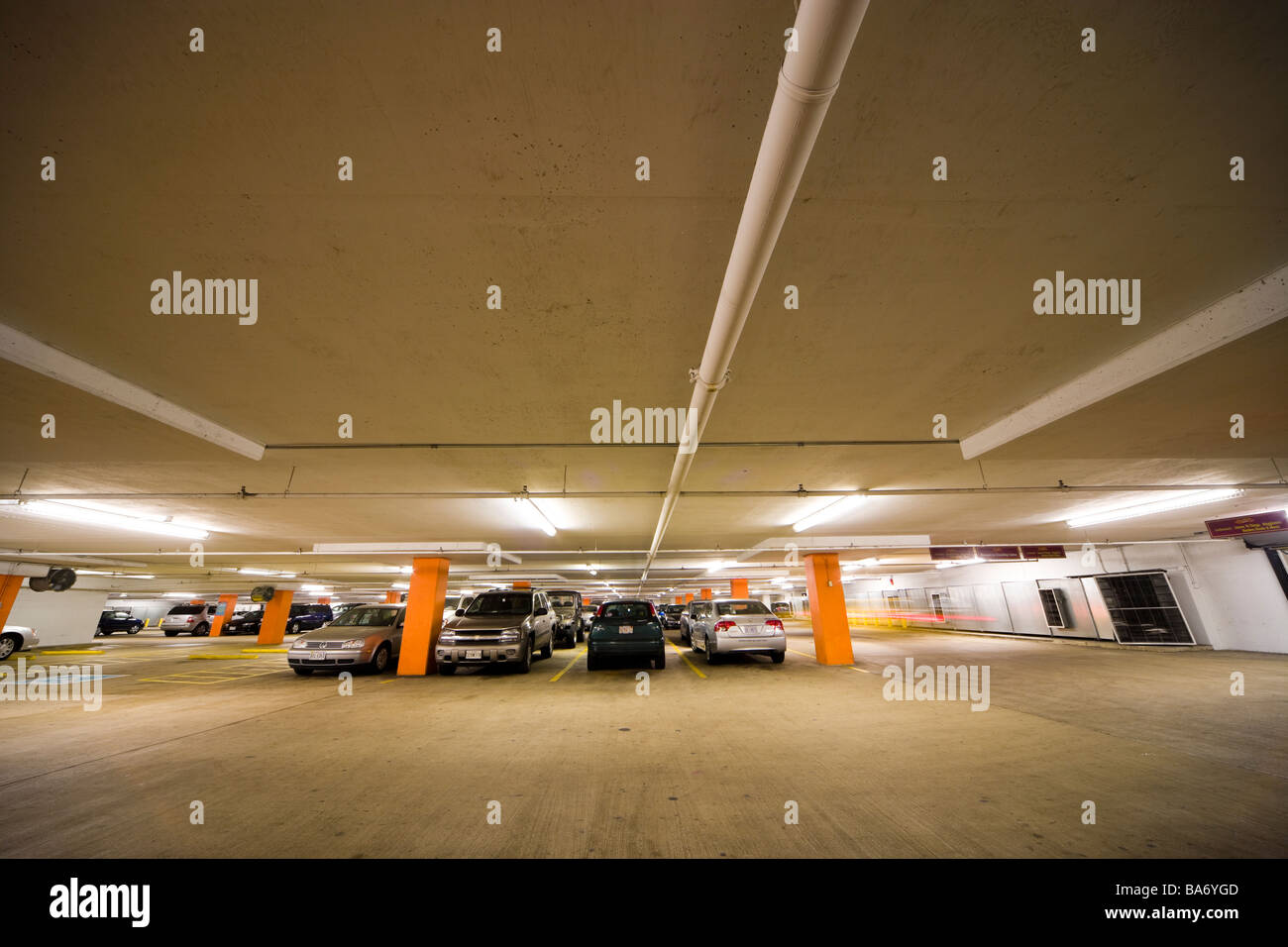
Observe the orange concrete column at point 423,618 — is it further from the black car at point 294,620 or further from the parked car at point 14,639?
the black car at point 294,620

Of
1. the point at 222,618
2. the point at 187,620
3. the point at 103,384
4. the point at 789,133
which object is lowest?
the point at 222,618

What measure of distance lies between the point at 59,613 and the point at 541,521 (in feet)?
86.8

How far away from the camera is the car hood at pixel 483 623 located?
9039 mm

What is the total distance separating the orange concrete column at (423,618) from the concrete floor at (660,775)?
3476mm

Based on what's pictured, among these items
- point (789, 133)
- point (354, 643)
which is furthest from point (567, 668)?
point (789, 133)

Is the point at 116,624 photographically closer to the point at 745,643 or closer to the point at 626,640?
the point at 626,640

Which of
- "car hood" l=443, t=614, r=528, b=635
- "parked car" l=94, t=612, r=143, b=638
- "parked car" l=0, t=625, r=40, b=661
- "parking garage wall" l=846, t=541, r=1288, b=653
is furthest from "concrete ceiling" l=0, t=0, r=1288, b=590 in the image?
"parked car" l=94, t=612, r=143, b=638

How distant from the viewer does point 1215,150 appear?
2080 millimetres

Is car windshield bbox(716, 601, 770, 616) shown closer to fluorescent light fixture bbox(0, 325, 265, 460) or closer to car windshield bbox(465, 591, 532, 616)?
car windshield bbox(465, 591, 532, 616)

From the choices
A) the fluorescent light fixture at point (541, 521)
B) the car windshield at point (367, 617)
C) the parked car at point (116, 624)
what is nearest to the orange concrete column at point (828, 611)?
the fluorescent light fixture at point (541, 521)

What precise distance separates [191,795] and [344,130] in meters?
4.34

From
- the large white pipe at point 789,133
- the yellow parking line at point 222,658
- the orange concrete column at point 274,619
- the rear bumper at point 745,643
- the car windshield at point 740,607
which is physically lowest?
the orange concrete column at point 274,619

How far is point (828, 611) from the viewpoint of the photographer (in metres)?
11.2
